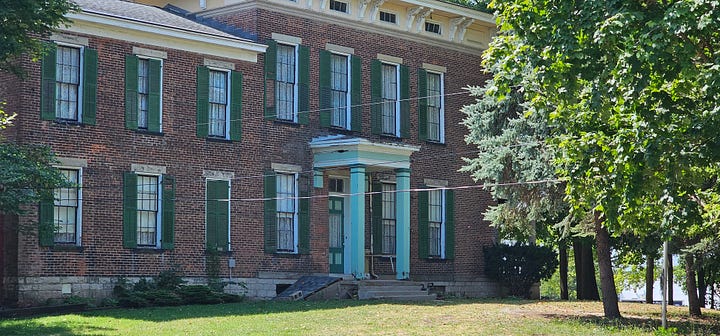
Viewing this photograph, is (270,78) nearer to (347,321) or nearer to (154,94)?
(154,94)

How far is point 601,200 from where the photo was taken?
807 inches

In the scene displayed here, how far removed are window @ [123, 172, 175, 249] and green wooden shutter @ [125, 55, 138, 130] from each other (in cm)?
132

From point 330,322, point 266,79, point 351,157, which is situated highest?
point 266,79

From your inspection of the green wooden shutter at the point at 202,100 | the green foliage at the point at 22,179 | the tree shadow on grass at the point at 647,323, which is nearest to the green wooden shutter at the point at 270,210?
the green wooden shutter at the point at 202,100

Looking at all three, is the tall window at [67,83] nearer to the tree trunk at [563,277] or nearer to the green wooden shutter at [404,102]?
the green wooden shutter at [404,102]

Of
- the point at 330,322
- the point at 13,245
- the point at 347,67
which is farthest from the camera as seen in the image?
the point at 347,67

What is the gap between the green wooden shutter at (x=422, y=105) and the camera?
3866 centimetres

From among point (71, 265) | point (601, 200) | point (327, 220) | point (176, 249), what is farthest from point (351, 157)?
point (601, 200)

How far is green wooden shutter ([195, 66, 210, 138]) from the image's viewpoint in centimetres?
3275

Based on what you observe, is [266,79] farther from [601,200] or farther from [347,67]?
[601,200]

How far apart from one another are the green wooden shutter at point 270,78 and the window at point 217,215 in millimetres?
2447

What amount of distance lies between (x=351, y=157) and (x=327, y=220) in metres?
2.29

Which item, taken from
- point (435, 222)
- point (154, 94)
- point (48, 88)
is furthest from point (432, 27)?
point (48, 88)

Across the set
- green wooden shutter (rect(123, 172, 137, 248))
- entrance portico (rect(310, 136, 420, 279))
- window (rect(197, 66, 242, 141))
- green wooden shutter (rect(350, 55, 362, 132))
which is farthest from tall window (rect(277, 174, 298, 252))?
green wooden shutter (rect(123, 172, 137, 248))
